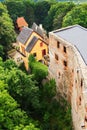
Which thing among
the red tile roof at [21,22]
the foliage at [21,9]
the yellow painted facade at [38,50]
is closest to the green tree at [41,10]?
the foliage at [21,9]

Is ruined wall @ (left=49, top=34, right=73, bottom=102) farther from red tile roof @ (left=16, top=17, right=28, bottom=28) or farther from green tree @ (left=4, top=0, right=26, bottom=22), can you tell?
green tree @ (left=4, top=0, right=26, bottom=22)

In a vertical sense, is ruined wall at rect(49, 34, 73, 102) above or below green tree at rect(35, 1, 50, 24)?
below

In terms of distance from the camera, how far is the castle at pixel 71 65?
127 feet

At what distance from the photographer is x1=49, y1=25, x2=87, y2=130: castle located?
3877 cm

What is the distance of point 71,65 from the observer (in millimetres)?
46719

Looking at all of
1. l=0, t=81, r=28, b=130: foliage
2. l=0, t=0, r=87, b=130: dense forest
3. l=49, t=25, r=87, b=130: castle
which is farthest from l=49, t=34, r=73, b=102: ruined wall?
l=0, t=81, r=28, b=130: foliage

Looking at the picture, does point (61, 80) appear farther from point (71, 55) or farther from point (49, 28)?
point (49, 28)

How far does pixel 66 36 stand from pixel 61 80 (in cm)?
707

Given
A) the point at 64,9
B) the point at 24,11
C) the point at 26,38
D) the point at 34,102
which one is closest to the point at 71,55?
the point at 34,102

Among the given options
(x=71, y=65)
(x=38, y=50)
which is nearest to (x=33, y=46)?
(x=38, y=50)

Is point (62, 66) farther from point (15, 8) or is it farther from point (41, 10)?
point (41, 10)

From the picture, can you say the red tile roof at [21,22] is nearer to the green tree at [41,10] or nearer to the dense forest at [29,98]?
the green tree at [41,10]

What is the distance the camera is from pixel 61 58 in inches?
1965

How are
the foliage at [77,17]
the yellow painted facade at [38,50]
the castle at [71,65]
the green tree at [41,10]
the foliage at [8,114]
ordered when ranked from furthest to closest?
the green tree at [41,10]
the foliage at [77,17]
the yellow painted facade at [38,50]
the foliage at [8,114]
the castle at [71,65]
